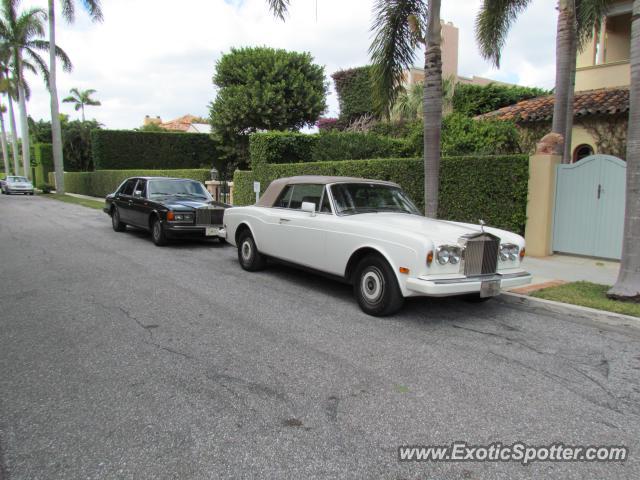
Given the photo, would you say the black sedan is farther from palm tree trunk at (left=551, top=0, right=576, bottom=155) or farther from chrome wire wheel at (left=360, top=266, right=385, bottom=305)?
palm tree trunk at (left=551, top=0, right=576, bottom=155)

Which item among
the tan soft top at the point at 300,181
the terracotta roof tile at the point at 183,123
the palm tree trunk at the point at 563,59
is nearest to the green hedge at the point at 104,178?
the tan soft top at the point at 300,181

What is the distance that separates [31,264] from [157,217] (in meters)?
2.80

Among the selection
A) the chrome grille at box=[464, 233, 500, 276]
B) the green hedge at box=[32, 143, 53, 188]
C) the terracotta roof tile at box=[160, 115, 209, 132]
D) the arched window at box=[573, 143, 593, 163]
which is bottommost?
the chrome grille at box=[464, 233, 500, 276]

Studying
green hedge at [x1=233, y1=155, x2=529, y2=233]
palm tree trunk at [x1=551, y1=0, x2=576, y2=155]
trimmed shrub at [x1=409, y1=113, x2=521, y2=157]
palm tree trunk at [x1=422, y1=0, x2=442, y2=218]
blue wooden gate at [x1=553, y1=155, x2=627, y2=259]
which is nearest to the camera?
blue wooden gate at [x1=553, y1=155, x2=627, y2=259]

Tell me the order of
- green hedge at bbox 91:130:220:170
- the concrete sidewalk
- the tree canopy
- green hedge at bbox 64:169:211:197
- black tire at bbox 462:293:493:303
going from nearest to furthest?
black tire at bbox 462:293:493:303, the concrete sidewalk, green hedge at bbox 64:169:211:197, the tree canopy, green hedge at bbox 91:130:220:170

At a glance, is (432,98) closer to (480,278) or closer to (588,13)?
(480,278)

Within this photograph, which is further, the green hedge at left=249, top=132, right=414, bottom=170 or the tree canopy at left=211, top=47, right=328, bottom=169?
the tree canopy at left=211, top=47, right=328, bottom=169

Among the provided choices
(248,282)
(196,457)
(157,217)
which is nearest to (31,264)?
(157,217)

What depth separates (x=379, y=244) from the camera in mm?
5480

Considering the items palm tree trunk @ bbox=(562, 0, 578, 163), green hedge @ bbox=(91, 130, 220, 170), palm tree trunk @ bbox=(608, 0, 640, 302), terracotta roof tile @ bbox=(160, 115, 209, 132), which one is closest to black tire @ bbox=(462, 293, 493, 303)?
palm tree trunk @ bbox=(608, 0, 640, 302)

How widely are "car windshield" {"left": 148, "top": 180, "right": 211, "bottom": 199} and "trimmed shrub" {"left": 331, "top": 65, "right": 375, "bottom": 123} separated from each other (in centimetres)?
1831

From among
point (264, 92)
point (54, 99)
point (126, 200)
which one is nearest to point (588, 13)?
point (126, 200)

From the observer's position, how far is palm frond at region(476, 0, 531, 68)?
11.3 metres

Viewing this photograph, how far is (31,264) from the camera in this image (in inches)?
328
